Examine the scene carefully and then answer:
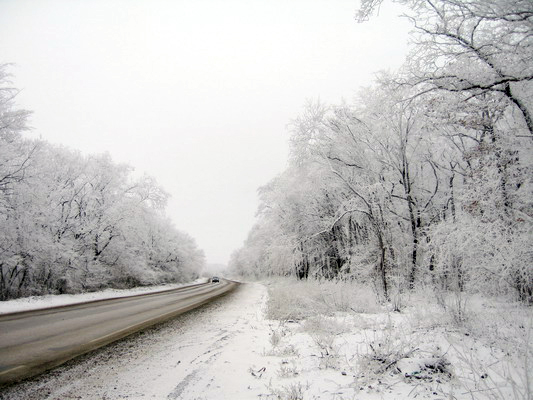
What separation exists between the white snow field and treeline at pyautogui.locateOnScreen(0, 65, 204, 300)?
1477cm

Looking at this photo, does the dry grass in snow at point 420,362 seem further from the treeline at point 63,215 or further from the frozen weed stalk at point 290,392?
the treeline at point 63,215

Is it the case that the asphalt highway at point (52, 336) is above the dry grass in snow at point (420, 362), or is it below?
below

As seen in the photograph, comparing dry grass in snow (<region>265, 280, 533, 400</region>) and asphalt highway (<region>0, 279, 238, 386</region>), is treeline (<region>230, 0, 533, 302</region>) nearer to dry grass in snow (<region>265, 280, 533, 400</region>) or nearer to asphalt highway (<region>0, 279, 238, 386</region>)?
dry grass in snow (<region>265, 280, 533, 400</region>)

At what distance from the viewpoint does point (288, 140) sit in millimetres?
15211

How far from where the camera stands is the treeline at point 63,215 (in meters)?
16.1

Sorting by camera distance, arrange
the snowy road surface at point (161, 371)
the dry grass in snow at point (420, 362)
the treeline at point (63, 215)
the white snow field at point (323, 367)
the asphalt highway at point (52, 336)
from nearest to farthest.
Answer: the dry grass in snow at point (420, 362) → the white snow field at point (323, 367) → the snowy road surface at point (161, 371) → the asphalt highway at point (52, 336) → the treeline at point (63, 215)

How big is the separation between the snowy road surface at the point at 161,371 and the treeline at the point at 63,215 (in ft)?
46.2

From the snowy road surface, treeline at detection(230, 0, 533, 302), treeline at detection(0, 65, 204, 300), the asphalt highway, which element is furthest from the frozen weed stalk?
treeline at detection(0, 65, 204, 300)

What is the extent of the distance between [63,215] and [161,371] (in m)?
21.6

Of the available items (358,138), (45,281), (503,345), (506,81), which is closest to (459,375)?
(503,345)

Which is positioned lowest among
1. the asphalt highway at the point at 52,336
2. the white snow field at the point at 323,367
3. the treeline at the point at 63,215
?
the asphalt highway at the point at 52,336

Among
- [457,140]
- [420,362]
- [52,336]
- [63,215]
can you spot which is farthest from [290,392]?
[63,215]

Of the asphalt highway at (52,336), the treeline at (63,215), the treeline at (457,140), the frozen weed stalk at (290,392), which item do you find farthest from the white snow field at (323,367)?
the treeline at (63,215)

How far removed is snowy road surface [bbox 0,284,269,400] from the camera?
12.3 feet
